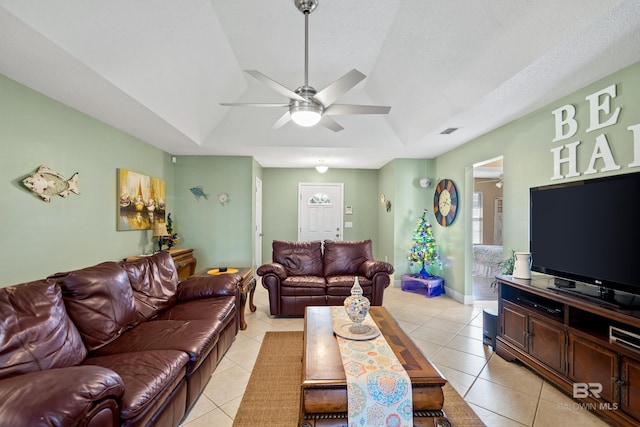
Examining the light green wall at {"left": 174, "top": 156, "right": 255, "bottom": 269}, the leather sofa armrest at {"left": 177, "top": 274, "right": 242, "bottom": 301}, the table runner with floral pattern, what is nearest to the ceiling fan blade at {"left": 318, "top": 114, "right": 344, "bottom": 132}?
the leather sofa armrest at {"left": 177, "top": 274, "right": 242, "bottom": 301}

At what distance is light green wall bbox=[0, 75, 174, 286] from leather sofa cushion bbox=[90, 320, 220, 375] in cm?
138

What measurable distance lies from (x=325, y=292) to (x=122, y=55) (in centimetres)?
324

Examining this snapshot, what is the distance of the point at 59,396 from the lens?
104cm

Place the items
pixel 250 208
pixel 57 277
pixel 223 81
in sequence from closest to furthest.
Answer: pixel 57 277
pixel 223 81
pixel 250 208

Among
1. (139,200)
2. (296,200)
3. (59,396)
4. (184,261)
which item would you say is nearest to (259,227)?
(296,200)

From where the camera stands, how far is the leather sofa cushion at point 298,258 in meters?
4.08

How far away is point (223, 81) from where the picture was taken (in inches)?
135

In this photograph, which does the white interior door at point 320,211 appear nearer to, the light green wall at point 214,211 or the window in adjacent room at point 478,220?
the light green wall at point 214,211

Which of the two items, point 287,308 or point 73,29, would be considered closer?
point 73,29

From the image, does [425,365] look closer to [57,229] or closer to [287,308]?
[287,308]

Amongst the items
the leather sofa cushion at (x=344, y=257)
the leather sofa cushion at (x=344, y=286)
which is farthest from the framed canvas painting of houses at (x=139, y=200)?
the leather sofa cushion at (x=344, y=286)

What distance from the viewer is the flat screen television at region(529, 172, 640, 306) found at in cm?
184

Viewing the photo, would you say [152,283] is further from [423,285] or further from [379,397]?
[423,285]

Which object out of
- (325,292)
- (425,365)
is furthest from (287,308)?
(425,365)
